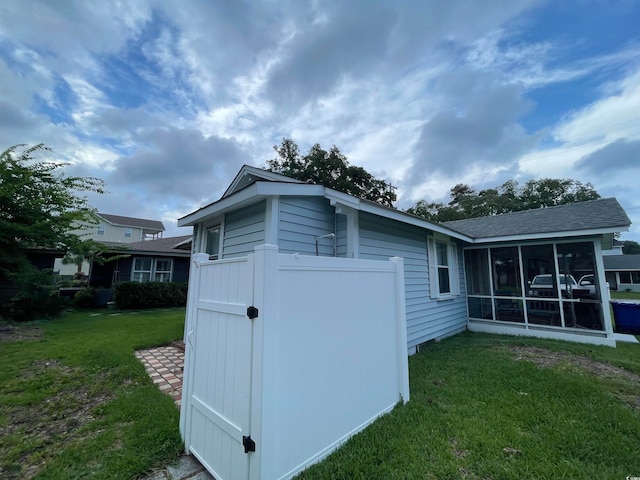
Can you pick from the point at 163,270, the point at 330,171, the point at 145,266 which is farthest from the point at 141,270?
the point at 330,171

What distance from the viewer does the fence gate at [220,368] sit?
1909 mm

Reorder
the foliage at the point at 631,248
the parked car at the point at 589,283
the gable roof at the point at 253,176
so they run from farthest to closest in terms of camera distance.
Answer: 1. the foliage at the point at 631,248
2. the parked car at the point at 589,283
3. the gable roof at the point at 253,176

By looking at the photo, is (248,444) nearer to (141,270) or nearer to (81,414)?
(81,414)

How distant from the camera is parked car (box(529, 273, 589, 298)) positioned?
703 cm

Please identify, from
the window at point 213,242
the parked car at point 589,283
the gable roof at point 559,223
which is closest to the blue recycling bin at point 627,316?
the parked car at point 589,283

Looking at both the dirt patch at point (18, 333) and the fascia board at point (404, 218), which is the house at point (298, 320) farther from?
the dirt patch at point (18, 333)

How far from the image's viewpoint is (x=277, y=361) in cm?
192

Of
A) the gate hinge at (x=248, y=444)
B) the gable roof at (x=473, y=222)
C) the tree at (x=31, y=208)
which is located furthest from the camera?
the tree at (x=31, y=208)

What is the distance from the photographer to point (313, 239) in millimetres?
4586

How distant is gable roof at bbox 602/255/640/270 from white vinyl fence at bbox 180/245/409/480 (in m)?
36.7

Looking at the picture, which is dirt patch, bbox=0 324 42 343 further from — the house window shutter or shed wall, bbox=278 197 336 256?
the house window shutter

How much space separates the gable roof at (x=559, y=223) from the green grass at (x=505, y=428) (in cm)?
296

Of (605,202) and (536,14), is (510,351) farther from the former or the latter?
(536,14)

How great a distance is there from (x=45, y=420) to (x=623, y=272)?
138 ft
